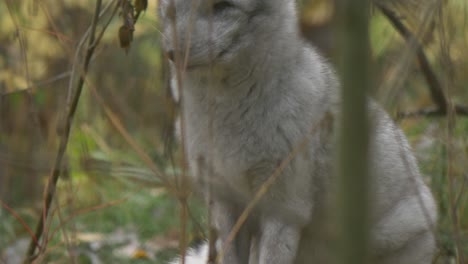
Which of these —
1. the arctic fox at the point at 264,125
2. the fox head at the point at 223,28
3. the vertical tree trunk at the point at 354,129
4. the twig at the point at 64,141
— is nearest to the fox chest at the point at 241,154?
the arctic fox at the point at 264,125

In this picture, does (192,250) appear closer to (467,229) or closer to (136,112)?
(467,229)

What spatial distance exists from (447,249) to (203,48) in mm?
2200

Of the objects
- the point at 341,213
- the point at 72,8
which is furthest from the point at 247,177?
the point at 72,8

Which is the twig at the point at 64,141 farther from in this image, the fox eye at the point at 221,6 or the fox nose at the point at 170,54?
the fox eye at the point at 221,6

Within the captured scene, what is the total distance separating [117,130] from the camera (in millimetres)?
7043

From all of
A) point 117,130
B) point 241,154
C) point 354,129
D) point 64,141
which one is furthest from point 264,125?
point 117,130

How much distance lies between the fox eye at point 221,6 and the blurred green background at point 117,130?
13.5 inches

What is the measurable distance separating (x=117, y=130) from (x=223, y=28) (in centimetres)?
414

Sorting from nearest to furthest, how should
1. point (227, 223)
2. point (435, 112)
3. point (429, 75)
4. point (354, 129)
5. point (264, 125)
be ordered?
point (354, 129) < point (264, 125) < point (227, 223) < point (429, 75) < point (435, 112)

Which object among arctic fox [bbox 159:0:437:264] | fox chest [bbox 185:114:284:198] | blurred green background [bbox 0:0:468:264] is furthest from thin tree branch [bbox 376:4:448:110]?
fox chest [bbox 185:114:284:198]

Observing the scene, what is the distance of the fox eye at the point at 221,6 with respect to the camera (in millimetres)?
3114

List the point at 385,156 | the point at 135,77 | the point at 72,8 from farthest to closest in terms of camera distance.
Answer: the point at 135,77 < the point at 72,8 < the point at 385,156

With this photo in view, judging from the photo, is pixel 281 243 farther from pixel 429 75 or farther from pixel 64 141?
pixel 429 75

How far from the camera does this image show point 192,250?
4.09 metres
